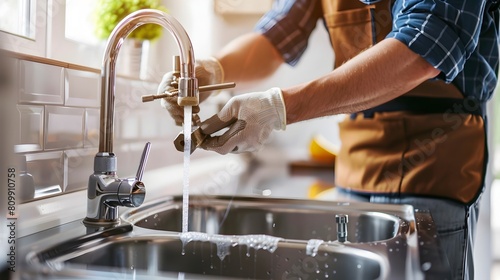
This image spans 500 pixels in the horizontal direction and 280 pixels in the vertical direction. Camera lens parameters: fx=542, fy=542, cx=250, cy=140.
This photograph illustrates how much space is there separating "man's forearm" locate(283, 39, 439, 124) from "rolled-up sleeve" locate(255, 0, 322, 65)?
454mm

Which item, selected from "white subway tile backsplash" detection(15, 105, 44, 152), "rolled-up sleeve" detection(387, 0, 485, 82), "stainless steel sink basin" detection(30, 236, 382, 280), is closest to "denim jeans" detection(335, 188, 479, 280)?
"rolled-up sleeve" detection(387, 0, 485, 82)

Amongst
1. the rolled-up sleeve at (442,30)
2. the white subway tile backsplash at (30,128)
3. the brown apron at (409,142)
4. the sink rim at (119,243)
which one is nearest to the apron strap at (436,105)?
the brown apron at (409,142)

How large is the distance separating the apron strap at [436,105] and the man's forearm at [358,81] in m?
0.20

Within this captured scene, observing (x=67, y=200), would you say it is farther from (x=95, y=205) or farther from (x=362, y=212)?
(x=362, y=212)

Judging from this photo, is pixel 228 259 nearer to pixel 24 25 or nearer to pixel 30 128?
pixel 30 128

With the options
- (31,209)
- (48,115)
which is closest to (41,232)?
(31,209)

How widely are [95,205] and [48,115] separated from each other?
17 cm

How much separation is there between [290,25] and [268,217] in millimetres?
509

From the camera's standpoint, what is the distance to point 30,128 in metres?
0.82

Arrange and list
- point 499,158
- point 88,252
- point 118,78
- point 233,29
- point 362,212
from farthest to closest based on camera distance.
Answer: point 499,158
point 233,29
point 118,78
point 362,212
point 88,252

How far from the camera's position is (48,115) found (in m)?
0.87

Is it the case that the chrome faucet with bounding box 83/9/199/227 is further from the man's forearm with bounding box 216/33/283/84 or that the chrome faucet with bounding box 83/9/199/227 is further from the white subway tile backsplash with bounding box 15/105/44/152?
the man's forearm with bounding box 216/33/283/84

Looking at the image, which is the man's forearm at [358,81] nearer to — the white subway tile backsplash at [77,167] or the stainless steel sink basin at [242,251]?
the stainless steel sink basin at [242,251]

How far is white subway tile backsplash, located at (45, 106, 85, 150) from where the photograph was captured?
88 cm
